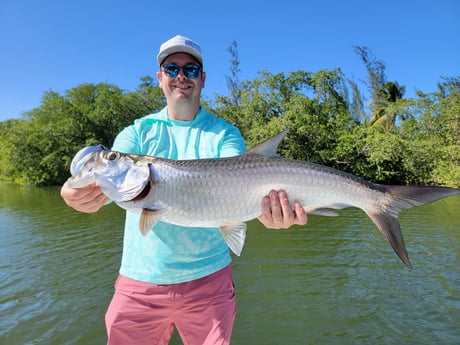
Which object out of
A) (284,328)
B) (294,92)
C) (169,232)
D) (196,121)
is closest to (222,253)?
(169,232)

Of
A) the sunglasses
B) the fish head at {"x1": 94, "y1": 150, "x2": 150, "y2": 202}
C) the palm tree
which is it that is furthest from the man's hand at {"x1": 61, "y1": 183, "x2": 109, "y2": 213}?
the palm tree

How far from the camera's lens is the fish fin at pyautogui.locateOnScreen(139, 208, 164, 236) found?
2463mm

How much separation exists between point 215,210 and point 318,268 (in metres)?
7.11

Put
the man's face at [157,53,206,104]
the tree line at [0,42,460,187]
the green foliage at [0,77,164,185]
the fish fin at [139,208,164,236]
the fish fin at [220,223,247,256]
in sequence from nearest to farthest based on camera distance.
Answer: the fish fin at [139,208,164,236]
the fish fin at [220,223,247,256]
the man's face at [157,53,206,104]
the tree line at [0,42,460,187]
the green foliage at [0,77,164,185]

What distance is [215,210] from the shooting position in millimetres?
2566

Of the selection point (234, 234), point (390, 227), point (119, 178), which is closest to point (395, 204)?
point (390, 227)

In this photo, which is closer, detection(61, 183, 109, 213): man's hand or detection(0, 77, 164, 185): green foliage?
detection(61, 183, 109, 213): man's hand

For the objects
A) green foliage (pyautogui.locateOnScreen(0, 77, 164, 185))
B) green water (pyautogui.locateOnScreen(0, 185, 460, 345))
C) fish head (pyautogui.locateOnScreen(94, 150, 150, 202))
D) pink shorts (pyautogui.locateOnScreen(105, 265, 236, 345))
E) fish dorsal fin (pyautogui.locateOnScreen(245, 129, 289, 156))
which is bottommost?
green water (pyautogui.locateOnScreen(0, 185, 460, 345))

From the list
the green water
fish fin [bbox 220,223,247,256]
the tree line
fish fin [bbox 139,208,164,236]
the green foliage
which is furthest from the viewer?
the green foliage

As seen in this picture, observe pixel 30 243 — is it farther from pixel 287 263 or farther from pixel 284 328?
pixel 284 328

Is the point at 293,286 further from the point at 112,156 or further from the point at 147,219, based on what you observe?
the point at 112,156

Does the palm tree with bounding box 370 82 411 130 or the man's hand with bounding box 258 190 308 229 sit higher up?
the palm tree with bounding box 370 82 411 130

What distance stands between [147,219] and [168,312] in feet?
2.65

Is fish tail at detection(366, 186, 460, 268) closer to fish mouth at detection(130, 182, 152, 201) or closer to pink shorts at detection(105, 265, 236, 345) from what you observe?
pink shorts at detection(105, 265, 236, 345)
